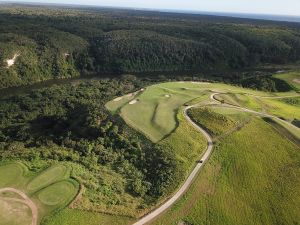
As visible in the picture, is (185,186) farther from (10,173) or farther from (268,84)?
(268,84)

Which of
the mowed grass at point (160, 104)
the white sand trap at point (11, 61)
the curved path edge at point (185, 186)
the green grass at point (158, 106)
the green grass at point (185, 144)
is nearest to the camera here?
the curved path edge at point (185, 186)

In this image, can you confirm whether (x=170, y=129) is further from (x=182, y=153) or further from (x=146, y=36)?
(x=146, y=36)

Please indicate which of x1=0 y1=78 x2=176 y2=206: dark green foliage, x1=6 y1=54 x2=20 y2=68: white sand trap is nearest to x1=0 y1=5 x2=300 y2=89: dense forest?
x1=6 y1=54 x2=20 y2=68: white sand trap

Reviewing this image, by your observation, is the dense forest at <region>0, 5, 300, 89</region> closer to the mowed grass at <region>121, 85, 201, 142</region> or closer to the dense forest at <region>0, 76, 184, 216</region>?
the dense forest at <region>0, 76, 184, 216</region>

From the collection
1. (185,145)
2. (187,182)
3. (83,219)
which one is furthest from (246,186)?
(83,219)

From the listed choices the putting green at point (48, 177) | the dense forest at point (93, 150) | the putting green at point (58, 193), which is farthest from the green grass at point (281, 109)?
the putting green at point (58, 193)

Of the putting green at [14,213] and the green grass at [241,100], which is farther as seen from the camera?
the green grass at [241,100]

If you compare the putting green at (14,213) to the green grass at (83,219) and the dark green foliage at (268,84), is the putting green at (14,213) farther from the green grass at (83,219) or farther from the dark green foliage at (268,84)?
the dark green foliage at (268,84)
